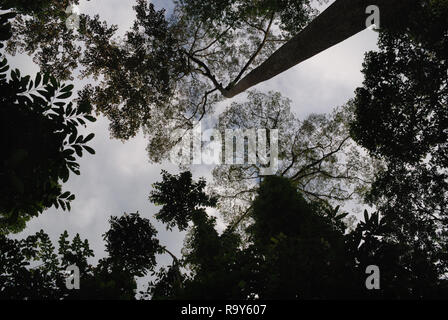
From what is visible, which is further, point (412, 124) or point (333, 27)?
point (412, 124)

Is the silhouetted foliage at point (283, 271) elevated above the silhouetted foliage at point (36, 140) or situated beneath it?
situated beneath

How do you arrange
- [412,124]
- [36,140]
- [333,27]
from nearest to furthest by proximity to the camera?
[36,140] → [333,27] → [412,124]

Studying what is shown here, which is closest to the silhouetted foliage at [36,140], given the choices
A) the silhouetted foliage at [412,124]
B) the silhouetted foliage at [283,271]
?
the silhouetted foliage at [283,271]

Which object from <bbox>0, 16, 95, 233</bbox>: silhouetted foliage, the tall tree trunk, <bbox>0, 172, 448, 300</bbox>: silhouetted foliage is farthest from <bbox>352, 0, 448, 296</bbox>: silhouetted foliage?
<bbox>0, 16, 95, 233</bbox>: silhouetted foliage

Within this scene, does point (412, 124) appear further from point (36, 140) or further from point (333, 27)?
point (36, 140)

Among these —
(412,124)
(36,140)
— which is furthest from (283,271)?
(412,124)

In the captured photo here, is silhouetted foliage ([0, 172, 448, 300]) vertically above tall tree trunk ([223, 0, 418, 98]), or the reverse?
tall tree trunk ([223, 0, 418, 98])

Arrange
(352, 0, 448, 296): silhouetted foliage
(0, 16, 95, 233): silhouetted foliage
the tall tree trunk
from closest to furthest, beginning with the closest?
(0, 16, 95, 233): silhouetted foliage
the tall tree trunk
(352, 0, 448, 296): silhouetted foliage

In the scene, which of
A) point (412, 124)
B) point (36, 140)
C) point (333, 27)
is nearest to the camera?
point (36, 140)

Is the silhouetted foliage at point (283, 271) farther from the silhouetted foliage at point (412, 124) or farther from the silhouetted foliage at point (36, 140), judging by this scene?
the silhouetted foliage at point (412, 124)

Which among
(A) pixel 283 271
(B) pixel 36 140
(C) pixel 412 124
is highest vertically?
(C) pixel 412 124

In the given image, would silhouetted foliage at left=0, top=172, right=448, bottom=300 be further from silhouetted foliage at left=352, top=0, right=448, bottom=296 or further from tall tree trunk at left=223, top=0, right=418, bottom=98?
tall tree trunk at left=223, top=0, right=418, bottom=98
